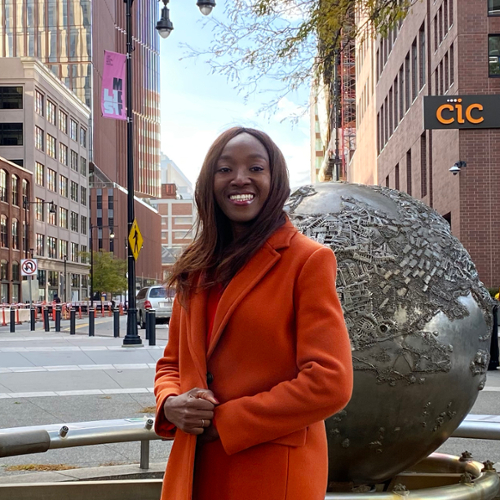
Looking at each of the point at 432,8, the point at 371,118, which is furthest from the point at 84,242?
the point at 432,8

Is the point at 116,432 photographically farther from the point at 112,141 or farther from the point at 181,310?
the point at 112,141

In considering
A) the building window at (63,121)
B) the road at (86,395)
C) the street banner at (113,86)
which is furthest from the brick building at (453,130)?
the building window at (63,121)

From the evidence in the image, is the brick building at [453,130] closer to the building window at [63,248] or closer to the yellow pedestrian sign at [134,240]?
the yellow pedestrian sign at [134,240]

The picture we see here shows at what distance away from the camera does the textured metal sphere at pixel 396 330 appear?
3.67 m

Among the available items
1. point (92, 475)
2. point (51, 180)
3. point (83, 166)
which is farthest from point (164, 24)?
point (83, 166)

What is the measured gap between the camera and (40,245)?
253 feet

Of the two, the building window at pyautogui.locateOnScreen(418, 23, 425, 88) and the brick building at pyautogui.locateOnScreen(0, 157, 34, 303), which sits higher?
the building window at pyautogui.locateOnScreen(418, 23, 425, 88)

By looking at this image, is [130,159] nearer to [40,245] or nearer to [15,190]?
[15,190]

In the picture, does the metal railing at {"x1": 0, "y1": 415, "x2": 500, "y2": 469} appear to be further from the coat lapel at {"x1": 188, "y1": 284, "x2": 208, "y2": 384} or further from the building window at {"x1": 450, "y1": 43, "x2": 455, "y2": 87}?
the building window at {"x1": 450, "y1": 43, "x2": 455, "y2": 87}

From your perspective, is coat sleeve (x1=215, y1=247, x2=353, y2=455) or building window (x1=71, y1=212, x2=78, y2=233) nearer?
coat sleeve (x1=215, y1=247, x2=353, y2=455)

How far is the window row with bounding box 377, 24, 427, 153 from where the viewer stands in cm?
3309

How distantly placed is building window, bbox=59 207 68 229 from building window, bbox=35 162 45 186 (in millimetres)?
7272

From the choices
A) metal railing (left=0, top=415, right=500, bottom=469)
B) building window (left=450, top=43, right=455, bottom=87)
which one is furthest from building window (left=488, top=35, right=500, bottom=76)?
metal railing (left=0, top=415, right=500, bottom=469)

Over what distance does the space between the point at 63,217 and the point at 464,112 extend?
258ft
